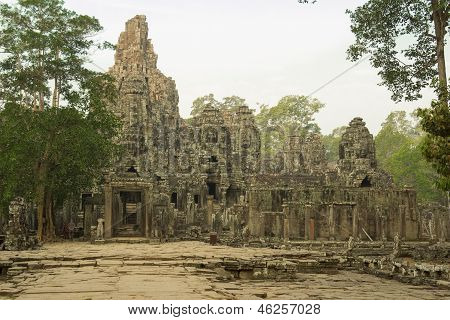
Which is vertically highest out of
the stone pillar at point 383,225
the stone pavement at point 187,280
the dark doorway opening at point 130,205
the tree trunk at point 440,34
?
the tree trunk at point 440,34

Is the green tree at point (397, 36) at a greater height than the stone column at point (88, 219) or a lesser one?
greater

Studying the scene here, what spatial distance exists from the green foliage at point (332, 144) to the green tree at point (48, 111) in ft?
174

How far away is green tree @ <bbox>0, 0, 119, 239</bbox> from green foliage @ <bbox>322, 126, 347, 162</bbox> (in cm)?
5317

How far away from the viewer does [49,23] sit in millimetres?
28953

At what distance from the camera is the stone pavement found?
9.20 metres

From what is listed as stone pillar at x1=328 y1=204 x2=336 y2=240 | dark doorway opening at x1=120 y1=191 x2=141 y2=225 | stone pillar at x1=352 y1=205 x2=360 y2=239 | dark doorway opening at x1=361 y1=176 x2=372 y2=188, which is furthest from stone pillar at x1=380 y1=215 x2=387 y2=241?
dark doorway opening at x1=120 y1=191 x2=141 y2=225

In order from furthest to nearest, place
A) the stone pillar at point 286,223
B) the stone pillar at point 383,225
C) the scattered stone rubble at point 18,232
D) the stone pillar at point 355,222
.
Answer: the stone pillar at point 383,225, the stone pillar at point 355,222, the stone pillar at point 286,223, the scattered stone rubble at point 18,232

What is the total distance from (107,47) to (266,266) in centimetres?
2083

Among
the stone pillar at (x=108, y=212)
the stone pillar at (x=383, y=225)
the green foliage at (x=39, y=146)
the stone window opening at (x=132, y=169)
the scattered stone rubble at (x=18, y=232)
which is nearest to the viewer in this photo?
the scattered stone rubble at (x=18, y=232)

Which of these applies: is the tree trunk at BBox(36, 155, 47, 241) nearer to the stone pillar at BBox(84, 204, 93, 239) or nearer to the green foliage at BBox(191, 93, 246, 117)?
the stone pillar at BBox(84, 204, 93, 239)

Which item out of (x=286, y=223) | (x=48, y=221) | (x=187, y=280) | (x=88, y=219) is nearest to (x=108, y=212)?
(x=88, y=219)

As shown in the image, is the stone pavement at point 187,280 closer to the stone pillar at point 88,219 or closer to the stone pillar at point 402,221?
the stone pillar at point 88,219

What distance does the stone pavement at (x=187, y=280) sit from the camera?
9.20m

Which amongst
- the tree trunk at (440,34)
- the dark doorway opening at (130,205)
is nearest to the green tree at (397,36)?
the tree trunk at (440,34)
